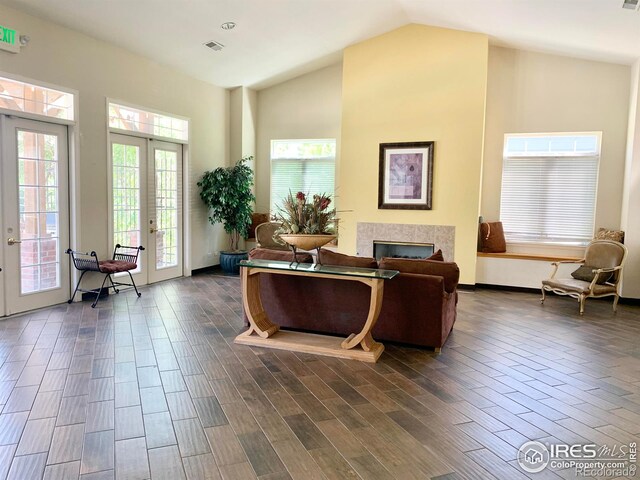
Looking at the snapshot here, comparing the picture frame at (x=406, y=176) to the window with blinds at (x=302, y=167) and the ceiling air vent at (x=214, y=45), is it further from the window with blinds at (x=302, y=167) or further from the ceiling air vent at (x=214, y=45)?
the ceiling air vent at (x=214, y=45)

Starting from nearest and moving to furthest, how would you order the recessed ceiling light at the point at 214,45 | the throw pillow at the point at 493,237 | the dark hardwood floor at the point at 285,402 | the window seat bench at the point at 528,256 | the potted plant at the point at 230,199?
the dark hardwood floor at the point at 285,402, the recessed ceiling light at the point at 214,45, the window seat bench at the point at 528,256, the throw pillow at the point at 493,237, the potted plant at the point at 230,199

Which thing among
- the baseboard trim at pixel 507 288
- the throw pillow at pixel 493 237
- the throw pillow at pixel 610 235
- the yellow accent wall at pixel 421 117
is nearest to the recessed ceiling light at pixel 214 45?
the yellow accent wall at pixel 421 117

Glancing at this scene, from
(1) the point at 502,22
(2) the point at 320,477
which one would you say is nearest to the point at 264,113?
(1) the point at 502,22

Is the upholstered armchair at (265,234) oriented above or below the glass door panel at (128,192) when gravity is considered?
below

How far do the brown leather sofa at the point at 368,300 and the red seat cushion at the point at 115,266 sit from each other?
2.02m

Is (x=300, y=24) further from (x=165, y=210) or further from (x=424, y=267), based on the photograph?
(x=424, y=267)

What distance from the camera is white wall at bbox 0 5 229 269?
4922 mm

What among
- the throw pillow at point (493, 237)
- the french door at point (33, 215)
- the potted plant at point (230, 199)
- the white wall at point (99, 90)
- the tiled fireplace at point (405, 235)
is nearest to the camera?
the french door at point (33, 215)

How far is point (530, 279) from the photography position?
6918 mm

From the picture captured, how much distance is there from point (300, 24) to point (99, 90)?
9.18 feet

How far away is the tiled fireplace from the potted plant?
2.01 metres

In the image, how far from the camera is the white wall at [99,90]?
4.92 m

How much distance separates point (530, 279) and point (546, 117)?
8.15 ft

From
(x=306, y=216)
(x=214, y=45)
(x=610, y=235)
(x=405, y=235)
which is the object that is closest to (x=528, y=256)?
(x=610, y=235)
